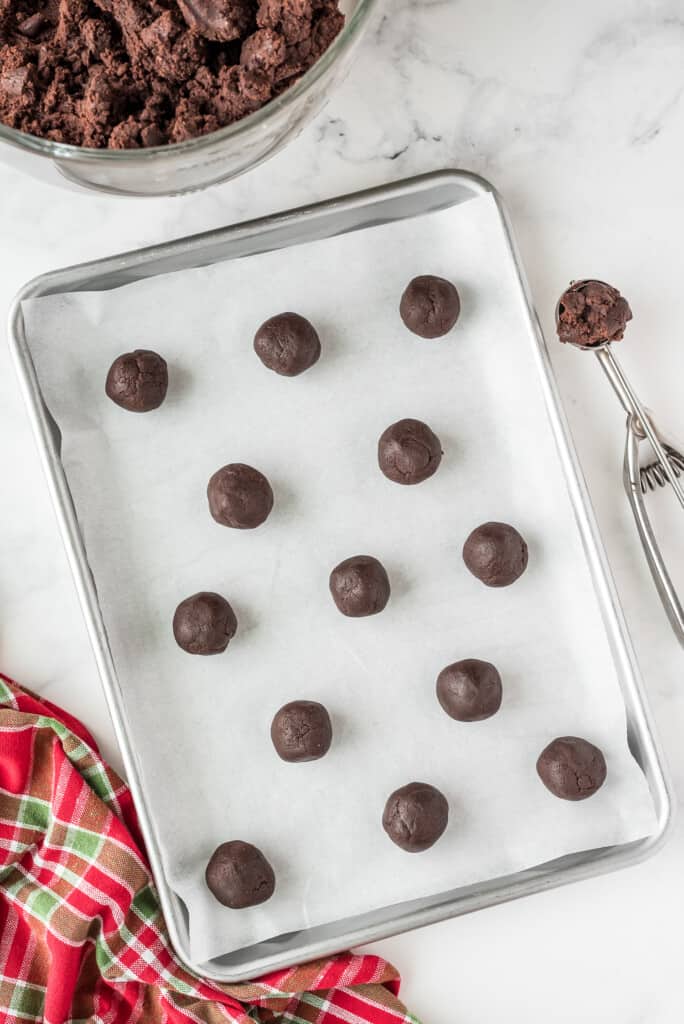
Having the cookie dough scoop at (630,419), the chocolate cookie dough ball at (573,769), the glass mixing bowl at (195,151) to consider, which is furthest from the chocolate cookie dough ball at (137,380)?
the chocolate cookie dough ball at (573,769)

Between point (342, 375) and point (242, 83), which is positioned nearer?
point (242, 83)

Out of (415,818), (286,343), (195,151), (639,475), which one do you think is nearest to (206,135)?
(195,151)

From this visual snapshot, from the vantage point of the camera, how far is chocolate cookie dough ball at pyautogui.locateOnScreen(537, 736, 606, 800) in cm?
128

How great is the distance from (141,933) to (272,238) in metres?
0.94

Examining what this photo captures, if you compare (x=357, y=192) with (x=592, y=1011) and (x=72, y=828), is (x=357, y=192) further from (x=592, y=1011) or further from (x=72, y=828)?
(x=592, y=1011)

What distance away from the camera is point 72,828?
4.34 feet

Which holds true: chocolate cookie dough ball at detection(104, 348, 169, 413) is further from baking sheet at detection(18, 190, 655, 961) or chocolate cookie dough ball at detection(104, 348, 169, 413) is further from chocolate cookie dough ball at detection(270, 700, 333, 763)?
chocolate cookie dough ball at detection(270, 700, 333, 763)

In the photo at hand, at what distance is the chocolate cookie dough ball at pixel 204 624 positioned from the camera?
4.17 ft

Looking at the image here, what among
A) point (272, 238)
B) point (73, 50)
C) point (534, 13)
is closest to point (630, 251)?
point (534, 13)

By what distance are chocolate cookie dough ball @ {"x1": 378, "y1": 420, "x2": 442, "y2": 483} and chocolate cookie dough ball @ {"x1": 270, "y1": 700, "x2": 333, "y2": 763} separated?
32 cm

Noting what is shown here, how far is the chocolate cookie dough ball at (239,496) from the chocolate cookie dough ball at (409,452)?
0.54 feet

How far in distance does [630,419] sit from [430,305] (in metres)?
0.31

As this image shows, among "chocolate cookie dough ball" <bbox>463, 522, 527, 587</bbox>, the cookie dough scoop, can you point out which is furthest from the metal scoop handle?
"chocolate cookie dough ball" <bbox>463, 522, 527, 587</bbox>

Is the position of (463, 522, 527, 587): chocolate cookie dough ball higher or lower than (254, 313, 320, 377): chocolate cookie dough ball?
lower
